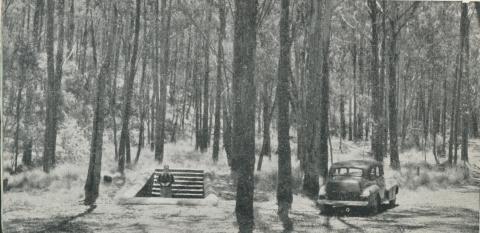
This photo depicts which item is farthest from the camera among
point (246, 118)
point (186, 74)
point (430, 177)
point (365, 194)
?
point (186, 74)

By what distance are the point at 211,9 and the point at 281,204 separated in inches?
455

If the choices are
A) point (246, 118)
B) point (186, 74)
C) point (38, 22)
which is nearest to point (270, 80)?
point (38, 22)

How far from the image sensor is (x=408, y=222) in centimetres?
816

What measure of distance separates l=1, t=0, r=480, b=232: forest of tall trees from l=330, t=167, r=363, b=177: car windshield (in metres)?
0.82

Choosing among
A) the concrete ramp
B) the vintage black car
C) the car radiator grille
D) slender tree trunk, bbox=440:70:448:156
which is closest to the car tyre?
the vintage black car

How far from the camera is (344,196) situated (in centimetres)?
979

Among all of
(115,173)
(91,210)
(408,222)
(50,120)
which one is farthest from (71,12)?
(408,222)

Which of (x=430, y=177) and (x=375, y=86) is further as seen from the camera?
(x=375, y=86)

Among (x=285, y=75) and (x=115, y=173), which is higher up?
(x=285, y=75)

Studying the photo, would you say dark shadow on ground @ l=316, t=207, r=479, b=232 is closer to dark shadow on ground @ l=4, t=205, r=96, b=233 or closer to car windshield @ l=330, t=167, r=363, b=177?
car windshield @ l=330, t=167, r=363, b=177

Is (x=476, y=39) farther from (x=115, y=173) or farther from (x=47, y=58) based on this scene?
(x=47, y=58)

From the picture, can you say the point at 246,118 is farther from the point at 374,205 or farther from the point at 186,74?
the point at 186,74

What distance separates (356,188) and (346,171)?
59 cm

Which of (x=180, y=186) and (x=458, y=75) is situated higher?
(x=458, y=75)
